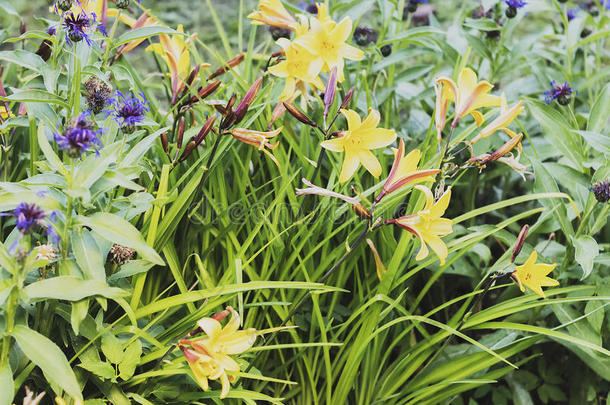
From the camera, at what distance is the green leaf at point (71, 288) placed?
0.99 m

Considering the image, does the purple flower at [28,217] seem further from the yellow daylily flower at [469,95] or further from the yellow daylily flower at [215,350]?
the yellow daylily flower at [469,95]

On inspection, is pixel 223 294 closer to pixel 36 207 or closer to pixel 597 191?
pixel 36 207

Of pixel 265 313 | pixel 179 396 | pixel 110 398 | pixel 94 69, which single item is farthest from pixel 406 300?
pixel 94 69

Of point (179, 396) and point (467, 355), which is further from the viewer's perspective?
point (467, 355)

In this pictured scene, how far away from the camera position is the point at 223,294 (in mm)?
1216

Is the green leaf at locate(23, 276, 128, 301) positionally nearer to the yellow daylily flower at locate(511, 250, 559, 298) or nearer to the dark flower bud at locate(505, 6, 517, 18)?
the yellow daylily flower at locate(511, 250, 559, 298)

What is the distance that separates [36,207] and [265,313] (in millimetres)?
610

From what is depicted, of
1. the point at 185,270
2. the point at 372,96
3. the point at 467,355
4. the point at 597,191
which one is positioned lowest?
the point at 467,355

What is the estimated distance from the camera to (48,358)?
3.21 feet

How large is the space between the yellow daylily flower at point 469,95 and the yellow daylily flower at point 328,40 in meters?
0.20

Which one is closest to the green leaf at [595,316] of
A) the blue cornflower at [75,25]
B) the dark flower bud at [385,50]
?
the dark flower bud at [385,50]

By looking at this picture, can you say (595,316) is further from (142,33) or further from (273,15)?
(142,33)

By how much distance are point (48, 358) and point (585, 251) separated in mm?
1107

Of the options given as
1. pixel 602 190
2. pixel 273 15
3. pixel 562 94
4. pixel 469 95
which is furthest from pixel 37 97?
pixel 562 94
